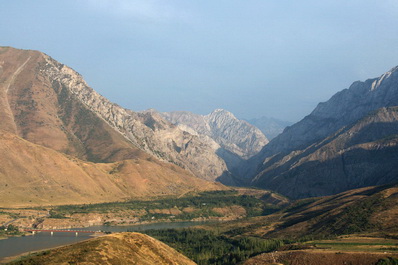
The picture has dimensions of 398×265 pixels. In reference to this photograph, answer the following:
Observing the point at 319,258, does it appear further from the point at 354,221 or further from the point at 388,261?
the point at 354,221

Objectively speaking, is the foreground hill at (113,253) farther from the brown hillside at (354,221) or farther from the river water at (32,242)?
the brown hillside at (354,221)

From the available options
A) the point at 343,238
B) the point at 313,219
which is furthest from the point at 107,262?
the point at 313,219

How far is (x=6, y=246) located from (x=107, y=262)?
103m

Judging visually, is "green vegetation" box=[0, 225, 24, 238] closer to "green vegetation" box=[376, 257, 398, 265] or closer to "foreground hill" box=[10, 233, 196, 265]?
"foreground hill" box=[10, 233, 196, 265]

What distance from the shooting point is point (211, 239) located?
195 m

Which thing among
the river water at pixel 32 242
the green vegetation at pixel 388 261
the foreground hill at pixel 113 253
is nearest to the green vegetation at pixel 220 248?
the river water at pixel 32 242

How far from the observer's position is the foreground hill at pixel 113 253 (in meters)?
76.4

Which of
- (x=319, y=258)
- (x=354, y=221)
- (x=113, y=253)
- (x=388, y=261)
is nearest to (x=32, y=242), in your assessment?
(x=113, y=253)

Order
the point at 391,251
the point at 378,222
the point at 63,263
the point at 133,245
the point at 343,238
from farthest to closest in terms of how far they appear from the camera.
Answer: the point at 378,222 → the point at 343,238 → the point at 391,251 → the point at 133,245 → the point at 63,263

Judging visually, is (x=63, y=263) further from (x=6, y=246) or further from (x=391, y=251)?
(x=6, y=246)

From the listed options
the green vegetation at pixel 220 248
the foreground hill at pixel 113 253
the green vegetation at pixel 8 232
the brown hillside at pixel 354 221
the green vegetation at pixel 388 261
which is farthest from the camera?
the green vegetation at pixel 8 232

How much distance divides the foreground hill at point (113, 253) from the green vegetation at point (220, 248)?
164ft

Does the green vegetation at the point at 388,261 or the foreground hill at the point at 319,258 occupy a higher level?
the green vegetation at the point at 388,261

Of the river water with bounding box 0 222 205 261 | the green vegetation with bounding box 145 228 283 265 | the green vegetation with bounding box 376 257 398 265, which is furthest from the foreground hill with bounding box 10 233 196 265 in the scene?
the river water with bounding box 0 222 205 261
